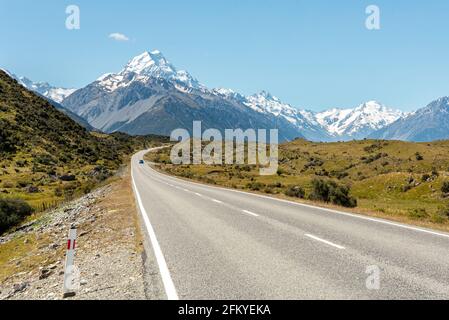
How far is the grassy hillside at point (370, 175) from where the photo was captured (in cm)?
3225

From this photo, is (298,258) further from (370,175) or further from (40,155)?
A: (40,155)

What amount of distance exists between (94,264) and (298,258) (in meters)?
5.26

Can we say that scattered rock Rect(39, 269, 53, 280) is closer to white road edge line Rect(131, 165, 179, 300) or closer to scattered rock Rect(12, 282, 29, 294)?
scattered rock Rect(12, 282, 29, 294)

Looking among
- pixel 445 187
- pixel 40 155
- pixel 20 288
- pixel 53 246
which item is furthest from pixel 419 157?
pixel 20 288

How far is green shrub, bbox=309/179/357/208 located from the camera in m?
31.3

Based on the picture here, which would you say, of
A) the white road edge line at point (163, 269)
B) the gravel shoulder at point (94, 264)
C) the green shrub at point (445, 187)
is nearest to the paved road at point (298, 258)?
the white road edge line at point (163, 269)

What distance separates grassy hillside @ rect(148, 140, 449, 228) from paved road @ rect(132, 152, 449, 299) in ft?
15.3

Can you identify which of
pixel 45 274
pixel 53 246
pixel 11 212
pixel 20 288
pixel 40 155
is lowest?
pixel 11 212

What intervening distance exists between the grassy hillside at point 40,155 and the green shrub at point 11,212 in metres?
2.00

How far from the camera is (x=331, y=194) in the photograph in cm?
3177

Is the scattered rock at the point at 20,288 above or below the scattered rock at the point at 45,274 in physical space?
below

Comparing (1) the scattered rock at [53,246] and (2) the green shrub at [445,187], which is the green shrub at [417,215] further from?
(1) the scattered rock at [53,246]
